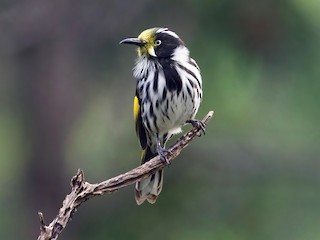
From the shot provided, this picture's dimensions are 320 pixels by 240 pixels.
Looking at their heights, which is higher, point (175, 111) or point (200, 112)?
point (200, 112)

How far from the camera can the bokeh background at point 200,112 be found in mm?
9758

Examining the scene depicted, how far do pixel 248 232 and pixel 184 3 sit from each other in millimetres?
2254

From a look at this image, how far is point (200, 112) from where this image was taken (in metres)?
9.37

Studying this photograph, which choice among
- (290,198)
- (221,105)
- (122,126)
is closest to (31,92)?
(122,126)

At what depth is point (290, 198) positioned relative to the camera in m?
10.5

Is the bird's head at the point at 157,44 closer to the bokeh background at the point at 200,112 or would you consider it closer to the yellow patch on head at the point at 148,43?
the yellow patch on head at the point at 148,43

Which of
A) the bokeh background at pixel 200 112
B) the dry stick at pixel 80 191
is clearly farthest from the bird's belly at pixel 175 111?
the bokeh background at pixel 200 112

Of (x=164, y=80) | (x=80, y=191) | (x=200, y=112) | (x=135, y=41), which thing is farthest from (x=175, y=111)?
(x=200, y=112)

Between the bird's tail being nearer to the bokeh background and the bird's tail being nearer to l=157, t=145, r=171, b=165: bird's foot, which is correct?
l=157, t=145, r=171, b=165: bird's foot

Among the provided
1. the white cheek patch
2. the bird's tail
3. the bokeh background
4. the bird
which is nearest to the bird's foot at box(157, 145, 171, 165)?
the bird

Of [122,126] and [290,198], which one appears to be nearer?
[122,126]

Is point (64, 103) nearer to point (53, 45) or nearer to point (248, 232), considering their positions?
point (53, 45)

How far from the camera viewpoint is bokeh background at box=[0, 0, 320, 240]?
976 centimetres

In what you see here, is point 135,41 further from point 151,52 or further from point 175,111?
point 175,111
